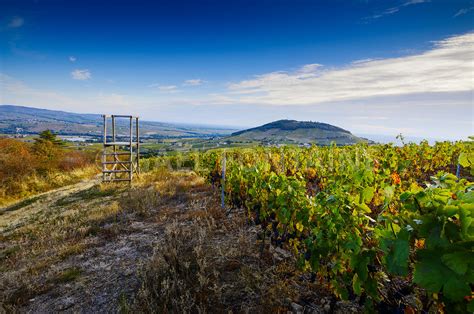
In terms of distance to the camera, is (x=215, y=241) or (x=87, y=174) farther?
(x=87, y=174)

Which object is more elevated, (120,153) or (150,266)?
(120,153)

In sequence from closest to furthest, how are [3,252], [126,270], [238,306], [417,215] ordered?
[417,215]
[238,306]
[126,270]
[3,252]

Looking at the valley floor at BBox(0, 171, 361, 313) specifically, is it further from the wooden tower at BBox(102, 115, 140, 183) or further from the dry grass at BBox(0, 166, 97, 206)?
the dry grass at BBox(0, 166, 97, 206)

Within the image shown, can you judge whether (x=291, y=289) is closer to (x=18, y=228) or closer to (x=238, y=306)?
(x=238, y=306)

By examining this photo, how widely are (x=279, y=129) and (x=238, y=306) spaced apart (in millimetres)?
144094

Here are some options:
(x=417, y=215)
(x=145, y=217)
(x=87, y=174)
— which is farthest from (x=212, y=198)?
(x=87, y=174)

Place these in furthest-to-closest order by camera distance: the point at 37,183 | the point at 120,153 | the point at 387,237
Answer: the point at 37,183 < the point at 120,153 < the point at 387,237

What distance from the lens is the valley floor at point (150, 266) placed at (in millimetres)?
3463

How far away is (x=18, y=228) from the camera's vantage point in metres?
8.13

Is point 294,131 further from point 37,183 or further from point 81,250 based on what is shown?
point 81,250

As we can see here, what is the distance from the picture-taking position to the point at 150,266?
4.25 metres

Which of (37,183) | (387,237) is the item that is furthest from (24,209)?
(387,237)

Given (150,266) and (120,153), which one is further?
(120,153)

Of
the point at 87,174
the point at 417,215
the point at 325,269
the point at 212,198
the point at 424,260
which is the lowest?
the point at 87,174
